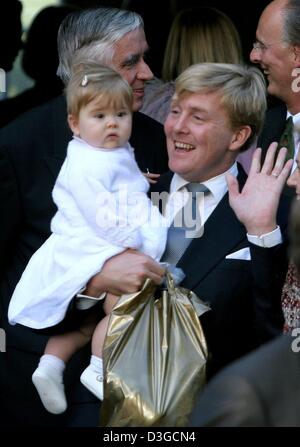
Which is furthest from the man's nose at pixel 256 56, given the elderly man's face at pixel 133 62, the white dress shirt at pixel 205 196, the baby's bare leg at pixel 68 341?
the baby's bare leg at pixel 68 341

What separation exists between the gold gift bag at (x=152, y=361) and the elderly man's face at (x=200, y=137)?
55 cm

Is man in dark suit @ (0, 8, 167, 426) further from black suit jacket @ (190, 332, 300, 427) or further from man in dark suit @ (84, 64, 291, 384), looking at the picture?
black suit jacket @ (190, 332, 300, 427)

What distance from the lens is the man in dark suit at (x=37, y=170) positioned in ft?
14.4

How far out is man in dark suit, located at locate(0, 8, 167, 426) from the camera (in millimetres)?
4402

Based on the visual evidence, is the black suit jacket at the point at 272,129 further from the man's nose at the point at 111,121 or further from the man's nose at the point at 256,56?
the man's nose at the point at 111,121

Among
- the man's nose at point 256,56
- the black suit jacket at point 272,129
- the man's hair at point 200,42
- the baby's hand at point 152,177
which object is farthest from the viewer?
the man's hair at point 200,42

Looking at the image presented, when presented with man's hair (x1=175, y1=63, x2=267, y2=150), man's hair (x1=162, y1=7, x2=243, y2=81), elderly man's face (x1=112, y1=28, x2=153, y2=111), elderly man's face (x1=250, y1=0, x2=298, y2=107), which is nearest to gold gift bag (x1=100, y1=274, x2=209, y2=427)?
man's hair (x1=175, y1=63, x2=267, y2=150)

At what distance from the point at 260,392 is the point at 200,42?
315 centimetres

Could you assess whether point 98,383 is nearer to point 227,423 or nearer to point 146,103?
point 227,423

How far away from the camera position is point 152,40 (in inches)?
247

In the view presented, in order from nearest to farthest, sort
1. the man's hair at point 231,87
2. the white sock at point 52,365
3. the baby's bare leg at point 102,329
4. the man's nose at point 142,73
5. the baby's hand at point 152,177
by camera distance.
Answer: the baby's bare leg at point 102,329
the white sock at point 52,365
the man's hair at point 231,87
the baby's hand at point 152,177
the man's nose at point 142,73
